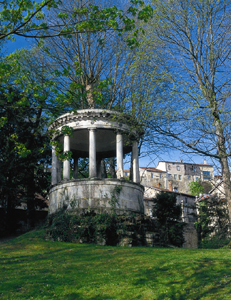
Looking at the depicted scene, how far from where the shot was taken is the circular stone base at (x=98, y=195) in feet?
70.4

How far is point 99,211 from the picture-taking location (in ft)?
68.1

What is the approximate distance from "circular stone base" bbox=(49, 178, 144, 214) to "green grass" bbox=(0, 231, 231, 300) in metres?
5.82

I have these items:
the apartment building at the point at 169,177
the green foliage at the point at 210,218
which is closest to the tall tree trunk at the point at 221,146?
the green foliage at the point at 210,218

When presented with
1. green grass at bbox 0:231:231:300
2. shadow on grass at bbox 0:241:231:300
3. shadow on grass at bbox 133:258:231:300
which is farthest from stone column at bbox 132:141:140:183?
shadow on grass at bbox 133:258:231:300

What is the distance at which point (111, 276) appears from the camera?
1103cm

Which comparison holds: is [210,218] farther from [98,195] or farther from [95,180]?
[95,180]

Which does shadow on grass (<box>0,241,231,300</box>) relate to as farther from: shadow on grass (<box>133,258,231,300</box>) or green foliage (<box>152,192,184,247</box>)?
green foliage (<box>152,192,184,247</box>)

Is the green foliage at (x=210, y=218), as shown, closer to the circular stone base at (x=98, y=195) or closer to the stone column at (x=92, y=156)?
the circular stone base at (x=98, y=195)

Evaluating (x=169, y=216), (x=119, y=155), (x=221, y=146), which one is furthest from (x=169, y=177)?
(x=221, y=146)

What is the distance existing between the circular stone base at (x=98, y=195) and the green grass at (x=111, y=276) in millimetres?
5821

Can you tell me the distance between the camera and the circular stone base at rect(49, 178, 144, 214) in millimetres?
21453

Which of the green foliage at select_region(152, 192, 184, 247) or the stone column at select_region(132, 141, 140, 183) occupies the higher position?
the stone column at select_region(132, 141, 140, 183)

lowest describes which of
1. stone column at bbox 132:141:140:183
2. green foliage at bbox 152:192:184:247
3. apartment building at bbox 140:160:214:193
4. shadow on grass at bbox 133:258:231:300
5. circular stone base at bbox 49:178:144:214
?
shadow on grass at bbox 133:258:231:300

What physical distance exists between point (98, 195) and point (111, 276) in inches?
421
